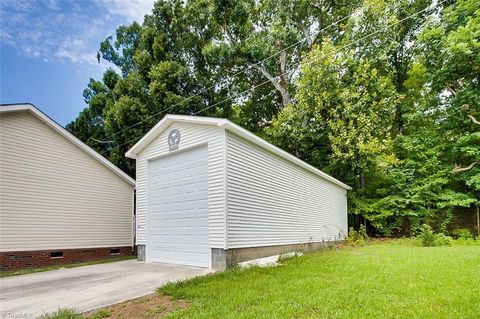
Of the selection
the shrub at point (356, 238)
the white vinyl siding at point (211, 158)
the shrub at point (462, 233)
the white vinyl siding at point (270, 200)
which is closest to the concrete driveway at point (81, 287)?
the white vinyl siding at point (211, 158)

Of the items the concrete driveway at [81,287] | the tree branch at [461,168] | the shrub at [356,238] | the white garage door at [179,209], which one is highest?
the tree branch at [461,168]

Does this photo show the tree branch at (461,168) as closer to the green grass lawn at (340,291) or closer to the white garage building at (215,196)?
the white garage building at (215,196)

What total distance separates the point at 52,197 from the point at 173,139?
4.59 metres

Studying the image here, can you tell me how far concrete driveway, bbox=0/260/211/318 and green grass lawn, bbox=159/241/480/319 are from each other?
82cm

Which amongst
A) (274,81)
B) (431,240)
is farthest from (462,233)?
(274,81)

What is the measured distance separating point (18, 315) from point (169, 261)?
442 cm

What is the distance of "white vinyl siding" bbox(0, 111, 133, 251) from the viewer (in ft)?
29.3

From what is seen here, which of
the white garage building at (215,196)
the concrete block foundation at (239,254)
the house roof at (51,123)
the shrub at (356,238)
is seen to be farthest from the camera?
the shrub at (356,238)

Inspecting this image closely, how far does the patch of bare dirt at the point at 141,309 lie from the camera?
Answer: 13.3ft

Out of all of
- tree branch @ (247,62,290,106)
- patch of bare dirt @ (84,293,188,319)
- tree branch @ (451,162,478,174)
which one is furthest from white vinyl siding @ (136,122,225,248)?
tree branch @ (451,162,478,174)

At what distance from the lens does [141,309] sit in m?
4.29

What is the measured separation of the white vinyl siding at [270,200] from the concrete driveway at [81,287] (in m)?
1.46

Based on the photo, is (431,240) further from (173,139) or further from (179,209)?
(173,139)

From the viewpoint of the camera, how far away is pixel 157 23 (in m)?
16.8
